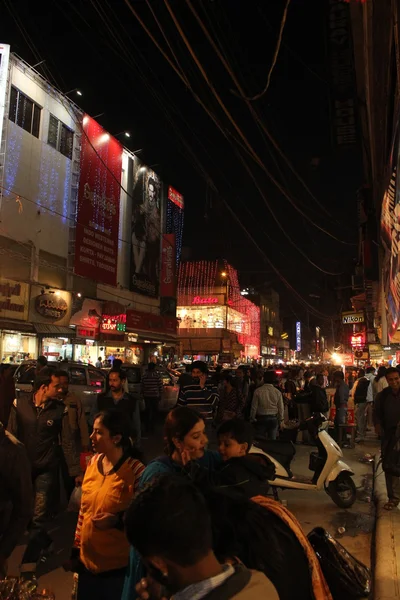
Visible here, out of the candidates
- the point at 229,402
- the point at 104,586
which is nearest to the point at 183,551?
the point at 104,586

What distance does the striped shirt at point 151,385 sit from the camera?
515 inches

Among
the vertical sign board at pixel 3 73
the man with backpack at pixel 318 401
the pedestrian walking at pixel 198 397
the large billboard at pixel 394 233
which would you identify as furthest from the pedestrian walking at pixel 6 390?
the vertical sign board at pixel 3 73

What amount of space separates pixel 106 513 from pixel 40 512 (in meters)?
2.35

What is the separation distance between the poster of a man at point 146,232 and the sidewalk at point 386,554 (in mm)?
24788

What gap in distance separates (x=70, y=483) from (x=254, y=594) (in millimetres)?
4658

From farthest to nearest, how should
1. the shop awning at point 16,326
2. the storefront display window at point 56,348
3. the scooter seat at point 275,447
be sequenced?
the storefront display window at point 56,348, the shop awning at point 16,326, the scooter seat at point 275,447

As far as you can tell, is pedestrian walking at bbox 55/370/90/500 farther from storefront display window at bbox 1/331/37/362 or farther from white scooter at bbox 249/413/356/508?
storefront display window at bbox 1/331/37/362

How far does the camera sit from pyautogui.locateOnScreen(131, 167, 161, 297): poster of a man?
3000 cm

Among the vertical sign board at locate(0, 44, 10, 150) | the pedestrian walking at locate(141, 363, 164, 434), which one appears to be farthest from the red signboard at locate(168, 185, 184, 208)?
the pedestrian walking at locate(141, 363, 164, 434)

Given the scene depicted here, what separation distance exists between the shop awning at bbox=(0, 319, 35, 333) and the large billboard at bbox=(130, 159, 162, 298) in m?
10.9

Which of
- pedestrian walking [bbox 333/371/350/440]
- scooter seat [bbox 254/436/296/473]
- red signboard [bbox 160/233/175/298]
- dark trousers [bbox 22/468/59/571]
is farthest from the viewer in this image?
red signboard [bbox 160/233/175/298]

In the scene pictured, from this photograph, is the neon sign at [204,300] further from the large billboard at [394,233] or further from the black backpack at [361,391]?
the large billboard at [394,233]

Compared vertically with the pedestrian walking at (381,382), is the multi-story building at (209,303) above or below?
above

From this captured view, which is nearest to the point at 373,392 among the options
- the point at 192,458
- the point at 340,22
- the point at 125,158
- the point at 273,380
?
the point at 273,380
